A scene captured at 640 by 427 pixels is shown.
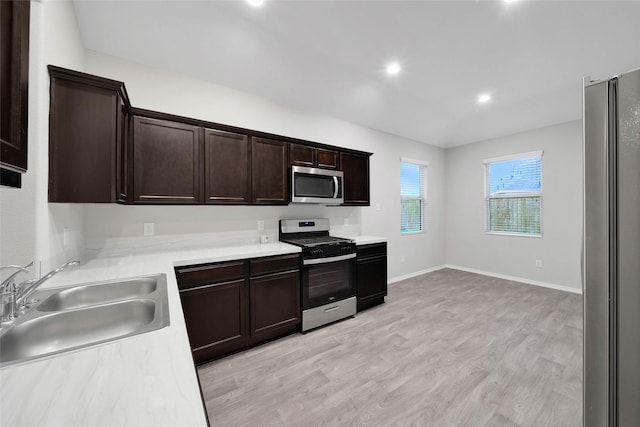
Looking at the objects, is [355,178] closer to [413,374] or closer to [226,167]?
[226,167]

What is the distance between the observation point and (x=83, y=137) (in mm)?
1537

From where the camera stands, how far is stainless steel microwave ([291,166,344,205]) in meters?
2.91

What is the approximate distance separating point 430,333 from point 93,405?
2.86 m

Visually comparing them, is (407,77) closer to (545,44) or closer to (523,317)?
(545,44)

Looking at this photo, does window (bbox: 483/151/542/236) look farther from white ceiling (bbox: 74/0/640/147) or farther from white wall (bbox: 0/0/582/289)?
white ceiling (bbox: 74/0/640/147)

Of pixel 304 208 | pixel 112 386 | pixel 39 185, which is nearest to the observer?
pixel 112 386

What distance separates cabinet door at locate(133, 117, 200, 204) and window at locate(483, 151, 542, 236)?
17.0 feet

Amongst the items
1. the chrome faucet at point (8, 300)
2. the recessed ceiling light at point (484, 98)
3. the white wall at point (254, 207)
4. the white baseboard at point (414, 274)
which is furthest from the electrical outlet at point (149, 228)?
the recessed ceiling light at point (484, 98)

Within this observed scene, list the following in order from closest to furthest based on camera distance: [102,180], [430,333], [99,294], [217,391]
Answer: [99,294] → [102,180] → [217,391] → [430,333]

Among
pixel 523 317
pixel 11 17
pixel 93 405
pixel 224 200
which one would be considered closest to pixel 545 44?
pixel 523 317

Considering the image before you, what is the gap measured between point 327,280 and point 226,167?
1.66m

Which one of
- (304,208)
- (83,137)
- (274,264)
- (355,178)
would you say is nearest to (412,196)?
(355,178)

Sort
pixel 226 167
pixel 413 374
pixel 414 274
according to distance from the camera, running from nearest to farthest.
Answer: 1. pixel 413 374
2. pixel 226 167
3. pixel 414 274

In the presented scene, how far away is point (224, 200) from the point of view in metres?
2.51
